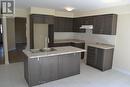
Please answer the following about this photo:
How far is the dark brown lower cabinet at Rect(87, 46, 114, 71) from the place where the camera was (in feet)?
14.2

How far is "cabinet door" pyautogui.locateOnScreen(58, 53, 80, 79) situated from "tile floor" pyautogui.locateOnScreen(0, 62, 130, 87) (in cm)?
17

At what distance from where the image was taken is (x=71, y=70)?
387cm

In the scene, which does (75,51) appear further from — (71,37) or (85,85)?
(71,37)

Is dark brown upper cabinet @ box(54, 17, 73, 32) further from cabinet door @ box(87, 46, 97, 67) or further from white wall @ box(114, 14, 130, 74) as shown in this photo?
white wall @ box(114, 14, 130, 74)

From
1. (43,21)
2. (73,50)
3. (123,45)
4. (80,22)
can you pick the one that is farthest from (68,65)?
(80,22)

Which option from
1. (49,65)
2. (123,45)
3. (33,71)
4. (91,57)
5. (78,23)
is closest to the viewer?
(33,71)

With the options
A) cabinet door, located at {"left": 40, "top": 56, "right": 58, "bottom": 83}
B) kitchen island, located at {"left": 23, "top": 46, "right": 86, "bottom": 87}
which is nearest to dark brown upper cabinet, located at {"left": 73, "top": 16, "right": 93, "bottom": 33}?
kitchen island, located at {"left": 23, "top": 46, "right": 86, "bottom": 87}

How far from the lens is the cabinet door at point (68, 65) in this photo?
11.9 ft

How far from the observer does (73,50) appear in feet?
12.5

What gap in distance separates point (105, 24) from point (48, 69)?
2864 mm

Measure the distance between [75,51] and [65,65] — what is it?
0.55 meters

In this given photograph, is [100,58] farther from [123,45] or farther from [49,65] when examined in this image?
[49,65]

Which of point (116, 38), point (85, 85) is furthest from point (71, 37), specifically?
point (85, 85)

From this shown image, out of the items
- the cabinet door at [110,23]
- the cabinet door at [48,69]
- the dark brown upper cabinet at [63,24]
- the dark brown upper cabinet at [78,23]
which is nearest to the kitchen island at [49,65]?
the cabinet door at [48,69]
